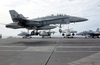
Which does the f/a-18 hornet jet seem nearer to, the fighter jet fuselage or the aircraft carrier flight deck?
the fighter jet fuselage

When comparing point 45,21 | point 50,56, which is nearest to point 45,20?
point 45,21

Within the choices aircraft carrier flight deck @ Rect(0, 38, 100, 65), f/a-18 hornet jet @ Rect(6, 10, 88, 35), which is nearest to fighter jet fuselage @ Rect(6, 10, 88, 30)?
f/a-18 hornet jet @ Rect(6, 10, 88, 35)

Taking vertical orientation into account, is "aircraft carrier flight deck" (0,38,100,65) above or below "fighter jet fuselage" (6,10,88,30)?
below

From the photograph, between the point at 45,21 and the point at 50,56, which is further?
the point at 45,21

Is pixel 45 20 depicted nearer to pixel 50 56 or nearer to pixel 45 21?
pixel 45 21

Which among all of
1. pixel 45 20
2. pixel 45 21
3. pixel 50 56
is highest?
pixel 45 20

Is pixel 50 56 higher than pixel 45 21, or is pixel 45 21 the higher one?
pixel 45 21

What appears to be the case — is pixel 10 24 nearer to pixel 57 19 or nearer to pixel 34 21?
pixel 34 21

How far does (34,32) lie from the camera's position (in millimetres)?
23297

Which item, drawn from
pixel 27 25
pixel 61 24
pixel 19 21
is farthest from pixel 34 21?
pixel 61 24

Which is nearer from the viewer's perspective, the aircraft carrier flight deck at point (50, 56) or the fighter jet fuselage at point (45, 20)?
the aircraft carrier flight deck at point (50, 56)

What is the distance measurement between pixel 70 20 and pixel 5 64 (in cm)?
1891

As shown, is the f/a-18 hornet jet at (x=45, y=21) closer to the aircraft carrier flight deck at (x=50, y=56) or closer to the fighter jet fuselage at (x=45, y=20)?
the fighter jet fuselage at (x=45, y=20)

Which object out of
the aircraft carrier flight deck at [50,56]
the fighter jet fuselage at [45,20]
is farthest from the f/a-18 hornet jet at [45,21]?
the aircraft carrier flight deck at [50,56]
